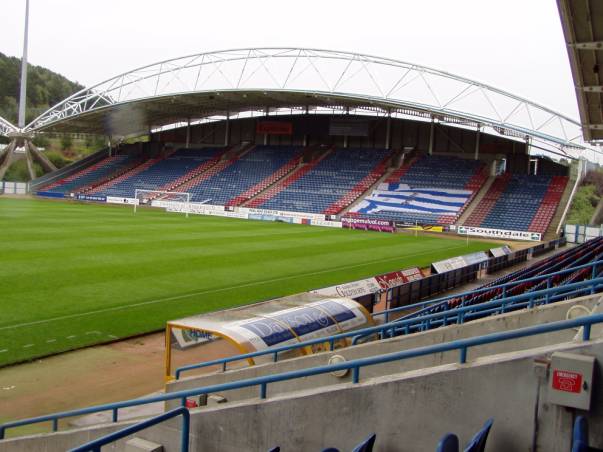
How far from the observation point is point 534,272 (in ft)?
58.1

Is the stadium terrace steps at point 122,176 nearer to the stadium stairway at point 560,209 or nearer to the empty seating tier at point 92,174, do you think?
the empty seating tier at point 92,174

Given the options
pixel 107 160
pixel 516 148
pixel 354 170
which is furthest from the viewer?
pixel 107 160

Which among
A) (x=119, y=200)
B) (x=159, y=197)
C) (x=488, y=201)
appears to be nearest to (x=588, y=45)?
(x=488, y=201)

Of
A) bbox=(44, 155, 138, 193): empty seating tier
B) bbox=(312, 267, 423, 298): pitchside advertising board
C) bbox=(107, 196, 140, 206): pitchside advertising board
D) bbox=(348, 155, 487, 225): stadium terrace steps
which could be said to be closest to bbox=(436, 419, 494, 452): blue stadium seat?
bbox=(312, 267, 423, 298): pitchside advertising board

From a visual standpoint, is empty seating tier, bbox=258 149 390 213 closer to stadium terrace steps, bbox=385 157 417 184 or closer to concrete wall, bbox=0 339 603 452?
stadium terrace steps, bbox=385 157 417 184

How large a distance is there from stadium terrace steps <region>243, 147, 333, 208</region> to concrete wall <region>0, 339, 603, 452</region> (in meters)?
51.3

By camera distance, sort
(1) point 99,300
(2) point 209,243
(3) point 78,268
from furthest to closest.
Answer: (2) point 209,243 → (3) point 78,268 → (1) point 99,300

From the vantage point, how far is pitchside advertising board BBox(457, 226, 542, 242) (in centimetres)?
4456

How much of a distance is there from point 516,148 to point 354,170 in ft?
51.0

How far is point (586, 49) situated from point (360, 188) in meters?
43.1

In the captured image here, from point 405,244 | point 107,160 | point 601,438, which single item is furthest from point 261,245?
point 107,160

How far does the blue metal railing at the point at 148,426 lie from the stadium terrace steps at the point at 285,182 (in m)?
51.3

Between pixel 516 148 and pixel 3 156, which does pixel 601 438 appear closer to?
pixel 516 148

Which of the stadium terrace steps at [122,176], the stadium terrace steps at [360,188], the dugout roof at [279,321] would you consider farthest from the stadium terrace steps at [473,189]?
the dugout roof at [279,321]
